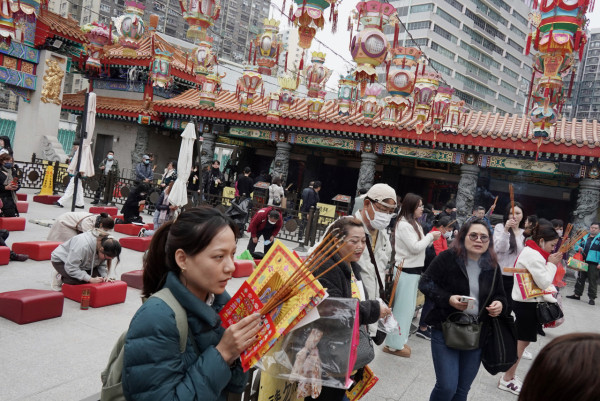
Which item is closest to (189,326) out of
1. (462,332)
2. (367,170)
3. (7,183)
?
(462,332)

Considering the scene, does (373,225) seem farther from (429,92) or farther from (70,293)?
(429,92)

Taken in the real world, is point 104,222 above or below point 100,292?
above

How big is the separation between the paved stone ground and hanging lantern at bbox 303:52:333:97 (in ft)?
28.4

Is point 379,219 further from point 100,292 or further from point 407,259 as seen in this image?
point 100,292

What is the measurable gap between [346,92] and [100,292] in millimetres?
8964

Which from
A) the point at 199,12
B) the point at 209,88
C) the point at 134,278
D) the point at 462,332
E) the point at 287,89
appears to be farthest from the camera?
the point at 209,88

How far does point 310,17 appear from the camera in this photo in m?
7.70

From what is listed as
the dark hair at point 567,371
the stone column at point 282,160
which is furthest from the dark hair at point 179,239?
the stone column at point 282,160

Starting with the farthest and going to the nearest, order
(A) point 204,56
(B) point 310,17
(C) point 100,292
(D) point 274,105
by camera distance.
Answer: (D) point 274,105
(A) point 204,56
(B) point 310,17
(C) point 100,292

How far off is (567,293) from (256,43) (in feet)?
33.7

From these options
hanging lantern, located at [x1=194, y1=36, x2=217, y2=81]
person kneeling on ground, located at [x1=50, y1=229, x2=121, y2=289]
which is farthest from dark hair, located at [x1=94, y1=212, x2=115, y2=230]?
hanging lantern, located at [x1=194, y1=36, x2=217, y2=81]

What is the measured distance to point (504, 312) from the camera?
2.91 metres

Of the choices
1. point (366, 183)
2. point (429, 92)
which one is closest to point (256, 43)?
point (429, 92)

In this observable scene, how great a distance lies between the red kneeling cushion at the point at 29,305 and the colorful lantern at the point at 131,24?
9.97m
